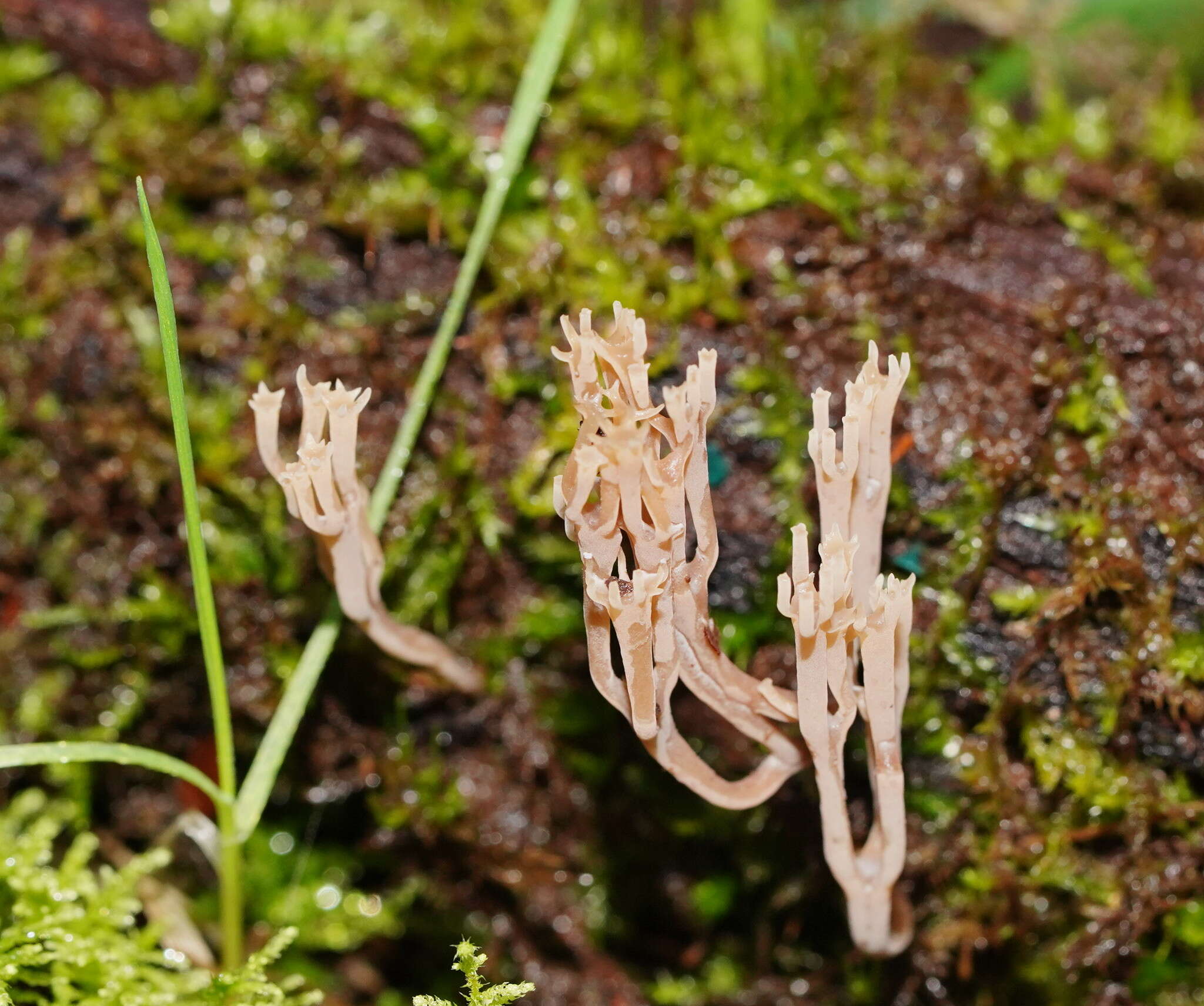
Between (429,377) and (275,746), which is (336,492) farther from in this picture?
(275,746)

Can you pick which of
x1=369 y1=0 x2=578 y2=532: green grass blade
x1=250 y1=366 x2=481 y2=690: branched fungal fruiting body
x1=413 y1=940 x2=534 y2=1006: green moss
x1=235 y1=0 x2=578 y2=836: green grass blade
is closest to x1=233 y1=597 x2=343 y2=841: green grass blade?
x1=235 y1=0 x2=578 y2=836: green grass blade

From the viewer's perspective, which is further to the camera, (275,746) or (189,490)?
(275,746)

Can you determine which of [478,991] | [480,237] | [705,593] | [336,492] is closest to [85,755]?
[336,492]

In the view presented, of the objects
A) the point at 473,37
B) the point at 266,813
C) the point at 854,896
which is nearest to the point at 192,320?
the point at 473,37

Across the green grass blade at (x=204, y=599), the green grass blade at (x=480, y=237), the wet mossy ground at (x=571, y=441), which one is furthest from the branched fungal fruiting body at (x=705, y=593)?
the green grass blade at (x=204, y=599)

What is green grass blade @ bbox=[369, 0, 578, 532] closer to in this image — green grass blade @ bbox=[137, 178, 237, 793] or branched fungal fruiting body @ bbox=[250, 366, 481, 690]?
branched fungal fruiting body @ bbox=[250, 366, 481, 690]

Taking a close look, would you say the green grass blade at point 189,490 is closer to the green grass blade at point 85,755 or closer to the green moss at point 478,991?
the green grass blade at point 85,755
